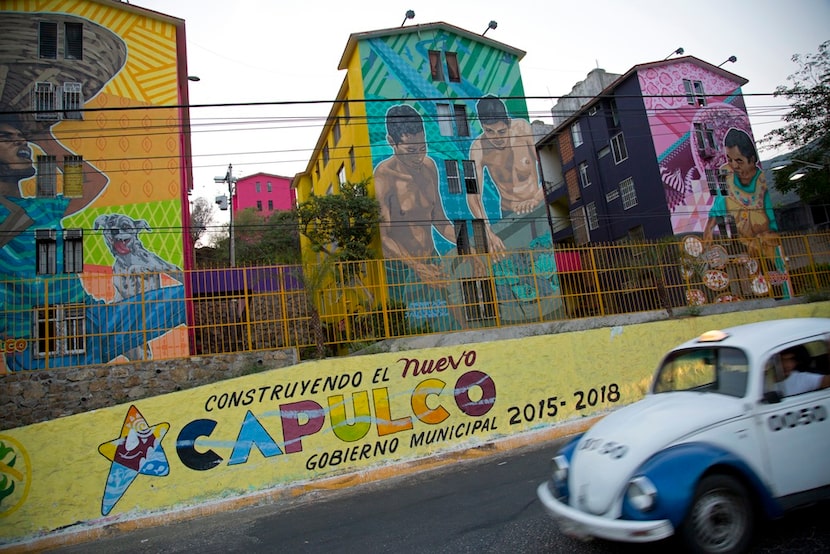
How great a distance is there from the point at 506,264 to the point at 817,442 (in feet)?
28.2

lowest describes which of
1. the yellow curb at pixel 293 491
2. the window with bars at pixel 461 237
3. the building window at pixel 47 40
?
the yellow curb at pixel 293 491

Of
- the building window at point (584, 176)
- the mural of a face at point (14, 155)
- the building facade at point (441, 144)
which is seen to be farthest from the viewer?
the building window at point (584, 176)

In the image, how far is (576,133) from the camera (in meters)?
32.1

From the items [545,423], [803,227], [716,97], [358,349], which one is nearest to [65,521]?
[358,349]

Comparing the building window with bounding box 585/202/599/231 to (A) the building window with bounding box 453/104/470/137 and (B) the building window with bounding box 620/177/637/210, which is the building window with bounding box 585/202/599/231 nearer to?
(B) the building window with bounding box 620/177/637/210

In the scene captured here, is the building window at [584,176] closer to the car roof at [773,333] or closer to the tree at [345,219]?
the tree at [345,219]

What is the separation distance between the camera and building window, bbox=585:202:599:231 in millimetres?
31219

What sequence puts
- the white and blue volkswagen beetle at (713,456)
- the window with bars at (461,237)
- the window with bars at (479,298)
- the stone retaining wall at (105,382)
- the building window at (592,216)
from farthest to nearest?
the building window at (592,216) → the window with bars at (461,237) → the window with bars at (479,298) → the stone retaining wall at (105,382) → the white and blue volkswagen beetle at (713,456)

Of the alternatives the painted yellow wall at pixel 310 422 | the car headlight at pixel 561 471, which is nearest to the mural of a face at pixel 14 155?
the painted yellow wall at pixel 310 422

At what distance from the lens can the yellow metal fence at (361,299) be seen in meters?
9.86

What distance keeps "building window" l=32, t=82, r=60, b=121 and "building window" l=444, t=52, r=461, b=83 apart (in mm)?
16263

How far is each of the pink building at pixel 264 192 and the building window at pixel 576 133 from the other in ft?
131

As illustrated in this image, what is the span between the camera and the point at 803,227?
106 ft

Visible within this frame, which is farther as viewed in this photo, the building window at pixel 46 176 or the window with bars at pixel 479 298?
the building window at pixel 46 176
